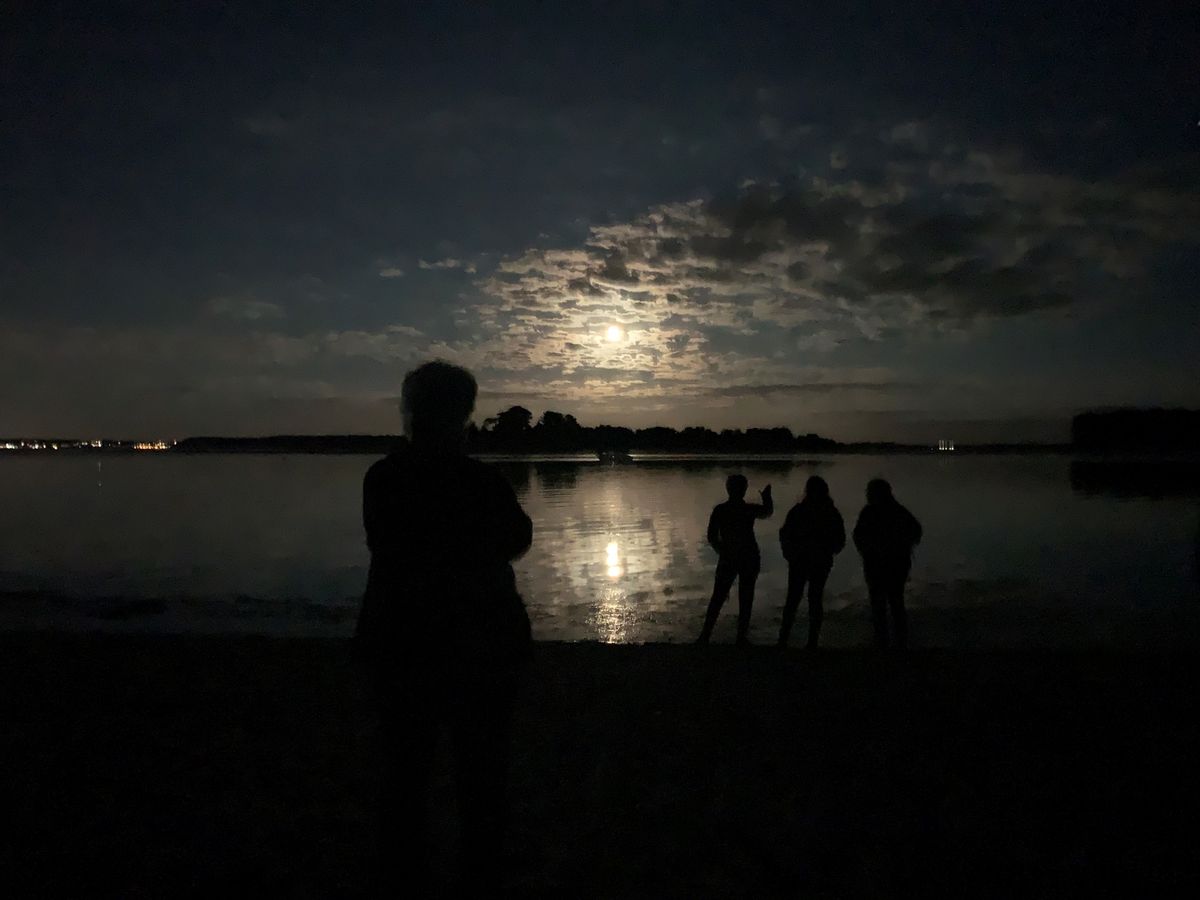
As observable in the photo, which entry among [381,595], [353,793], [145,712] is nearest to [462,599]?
[381,595]

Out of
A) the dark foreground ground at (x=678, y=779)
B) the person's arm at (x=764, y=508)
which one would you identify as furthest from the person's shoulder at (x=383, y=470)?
the person's arm at (x=764, y=508)

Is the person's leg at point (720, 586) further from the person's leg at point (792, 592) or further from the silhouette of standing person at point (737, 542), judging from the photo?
the person's leg at point (792, 592)

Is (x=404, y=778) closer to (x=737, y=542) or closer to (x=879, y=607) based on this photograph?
(x=737, y=542)

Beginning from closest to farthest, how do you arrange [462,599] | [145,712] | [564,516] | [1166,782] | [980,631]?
[462,599]
[1166,782]
[145,712]
[980,631]
[564,516]

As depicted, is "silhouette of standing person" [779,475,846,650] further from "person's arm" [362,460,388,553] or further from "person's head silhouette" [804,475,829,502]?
"person's arm" [362,460,388,553]

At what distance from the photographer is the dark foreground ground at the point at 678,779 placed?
3.86m

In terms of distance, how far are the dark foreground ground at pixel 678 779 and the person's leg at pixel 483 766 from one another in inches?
37.9

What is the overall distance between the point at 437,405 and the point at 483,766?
1317 mm

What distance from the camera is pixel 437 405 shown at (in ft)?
9.66

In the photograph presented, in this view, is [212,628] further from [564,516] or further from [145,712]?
[564,516]

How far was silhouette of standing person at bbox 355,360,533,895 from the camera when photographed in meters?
2.73

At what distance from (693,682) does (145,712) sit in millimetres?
4636

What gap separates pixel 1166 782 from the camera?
480cm

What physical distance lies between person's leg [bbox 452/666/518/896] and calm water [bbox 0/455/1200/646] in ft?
27.4
